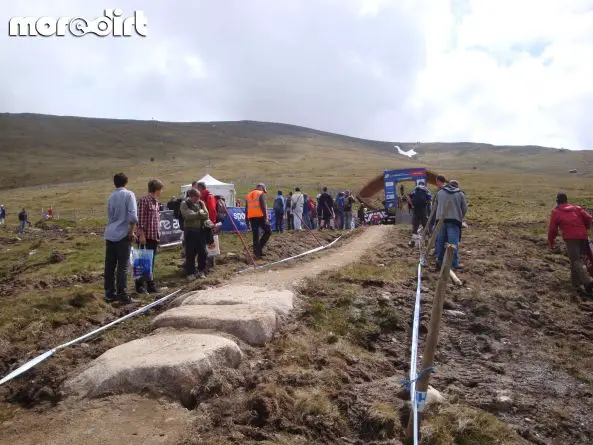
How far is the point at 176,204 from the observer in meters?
12.5

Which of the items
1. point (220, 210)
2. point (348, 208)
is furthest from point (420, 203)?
point (348, 208)

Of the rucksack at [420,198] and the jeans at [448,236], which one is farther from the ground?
the rucksack at [420,198]

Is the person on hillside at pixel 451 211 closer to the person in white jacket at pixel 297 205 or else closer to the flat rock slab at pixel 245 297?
the flat rock slab at pixel 245 297

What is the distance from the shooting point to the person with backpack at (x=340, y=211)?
2575cm

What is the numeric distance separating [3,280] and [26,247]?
7498mm

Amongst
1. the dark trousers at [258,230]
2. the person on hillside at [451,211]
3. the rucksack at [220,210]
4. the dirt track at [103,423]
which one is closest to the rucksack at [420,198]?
the person on hillside at [451,211]

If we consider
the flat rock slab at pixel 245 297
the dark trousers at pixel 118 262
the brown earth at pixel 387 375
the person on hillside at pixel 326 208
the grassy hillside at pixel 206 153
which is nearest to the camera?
the brown earth at pixel 387 375

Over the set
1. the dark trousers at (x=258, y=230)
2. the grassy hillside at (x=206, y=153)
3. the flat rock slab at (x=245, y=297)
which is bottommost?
the flat rock slab at (x=245, y=297)

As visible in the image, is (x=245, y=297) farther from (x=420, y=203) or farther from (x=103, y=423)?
(x=420, y=203)

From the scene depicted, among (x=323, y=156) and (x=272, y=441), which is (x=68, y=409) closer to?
(x=272, y=441)

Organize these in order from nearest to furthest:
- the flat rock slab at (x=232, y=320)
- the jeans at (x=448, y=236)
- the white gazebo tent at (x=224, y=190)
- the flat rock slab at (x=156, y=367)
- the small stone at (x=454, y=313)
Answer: the flat rock slab at (x=156, y=367)
the flat rock slab at (x=232, y=320)
the small stone at (x=454, y=313)
the jeans at (x=448, y=236)
the white gazebo tent at (x=224, y=190)

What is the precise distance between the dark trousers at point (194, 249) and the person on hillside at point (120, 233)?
6.41 ft

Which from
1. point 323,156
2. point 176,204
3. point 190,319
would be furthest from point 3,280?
point 323,156

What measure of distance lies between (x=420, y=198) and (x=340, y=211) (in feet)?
35.1
